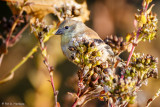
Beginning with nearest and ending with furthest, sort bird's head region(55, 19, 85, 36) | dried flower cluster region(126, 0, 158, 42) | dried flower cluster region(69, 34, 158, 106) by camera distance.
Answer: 1. dried flower cluster region(69, 34, 158, 106)
2. dried flower cluster region(126, 0, 158, 42)
3. bird's head region(55, 19, 85, 36)

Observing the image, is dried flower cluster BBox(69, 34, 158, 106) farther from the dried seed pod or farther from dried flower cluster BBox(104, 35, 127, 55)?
dried flower cluster BBox(104, 35, 127, 55)

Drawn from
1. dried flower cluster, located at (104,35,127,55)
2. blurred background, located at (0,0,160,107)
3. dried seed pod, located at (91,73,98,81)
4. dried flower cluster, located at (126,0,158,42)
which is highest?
dried flower cluster, located at (126,0,158,42)

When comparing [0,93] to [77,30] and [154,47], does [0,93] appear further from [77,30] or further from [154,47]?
[154,47]

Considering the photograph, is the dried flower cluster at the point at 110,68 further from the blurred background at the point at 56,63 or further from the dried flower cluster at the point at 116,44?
the blurred background at the point at 56,63

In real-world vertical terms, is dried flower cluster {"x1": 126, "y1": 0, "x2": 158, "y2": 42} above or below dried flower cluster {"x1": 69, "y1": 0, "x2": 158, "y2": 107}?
above

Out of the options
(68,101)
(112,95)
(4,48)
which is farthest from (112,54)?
(68,101)

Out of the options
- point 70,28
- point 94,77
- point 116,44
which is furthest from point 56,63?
point 94,77

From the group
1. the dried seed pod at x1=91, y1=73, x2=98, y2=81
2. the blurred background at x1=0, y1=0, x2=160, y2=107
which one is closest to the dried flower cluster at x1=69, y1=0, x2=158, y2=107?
the dried seed pod at x1=91, y1=73, x2=98, y2=81
